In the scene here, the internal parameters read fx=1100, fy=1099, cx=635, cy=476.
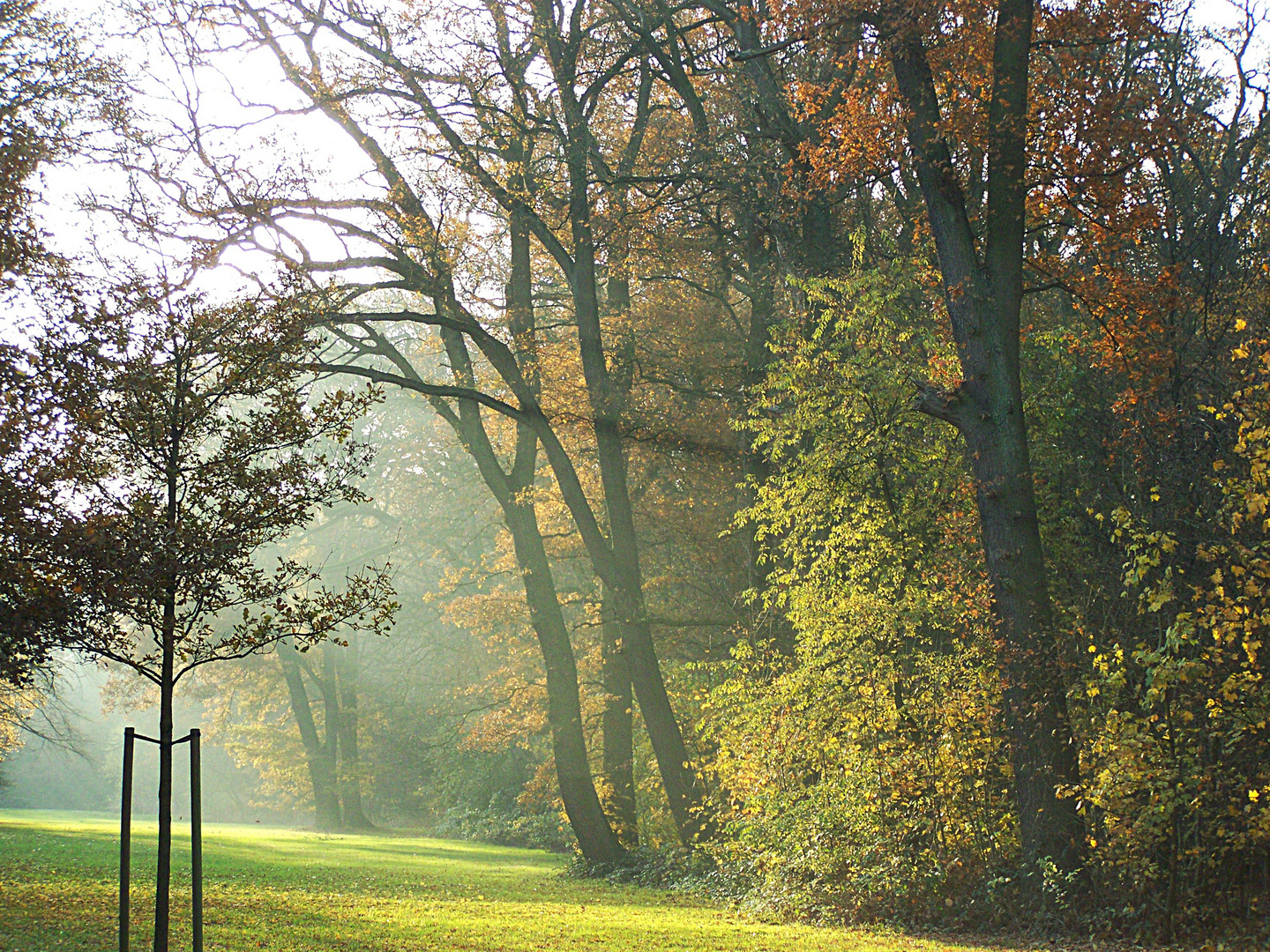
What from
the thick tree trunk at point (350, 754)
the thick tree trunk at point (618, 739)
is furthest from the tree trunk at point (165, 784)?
the thick tree trunk at point (350, 754)

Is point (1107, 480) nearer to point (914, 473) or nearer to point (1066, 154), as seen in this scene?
point (914, 473)

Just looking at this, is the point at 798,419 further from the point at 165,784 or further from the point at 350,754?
the point at 350,754

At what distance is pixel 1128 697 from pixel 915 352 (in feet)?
18.4

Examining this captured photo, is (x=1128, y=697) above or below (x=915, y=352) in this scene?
below

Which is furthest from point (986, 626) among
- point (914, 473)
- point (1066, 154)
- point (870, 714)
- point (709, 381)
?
point (709, 381)

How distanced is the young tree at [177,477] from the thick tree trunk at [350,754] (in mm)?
29420

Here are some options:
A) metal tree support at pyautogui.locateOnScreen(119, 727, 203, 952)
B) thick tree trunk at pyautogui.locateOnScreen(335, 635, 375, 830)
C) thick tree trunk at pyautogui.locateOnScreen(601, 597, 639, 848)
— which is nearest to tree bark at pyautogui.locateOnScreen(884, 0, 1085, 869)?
metal tree support at pyautogui.locateOnScreen(119, 727, 203, 952)

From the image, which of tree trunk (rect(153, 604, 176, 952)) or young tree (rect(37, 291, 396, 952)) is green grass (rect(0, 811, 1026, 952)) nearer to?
tree trunk (rect(153, 604, 176, 952))

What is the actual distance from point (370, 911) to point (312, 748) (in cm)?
2553

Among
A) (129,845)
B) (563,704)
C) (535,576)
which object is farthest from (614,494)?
(129,845)

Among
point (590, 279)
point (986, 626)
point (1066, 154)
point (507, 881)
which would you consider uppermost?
point (590, 279)

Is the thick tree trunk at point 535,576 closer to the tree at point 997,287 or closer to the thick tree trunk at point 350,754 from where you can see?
the tree at point 997,287

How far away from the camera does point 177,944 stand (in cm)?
953

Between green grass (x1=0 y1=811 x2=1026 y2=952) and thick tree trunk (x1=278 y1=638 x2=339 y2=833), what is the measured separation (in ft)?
48.1
